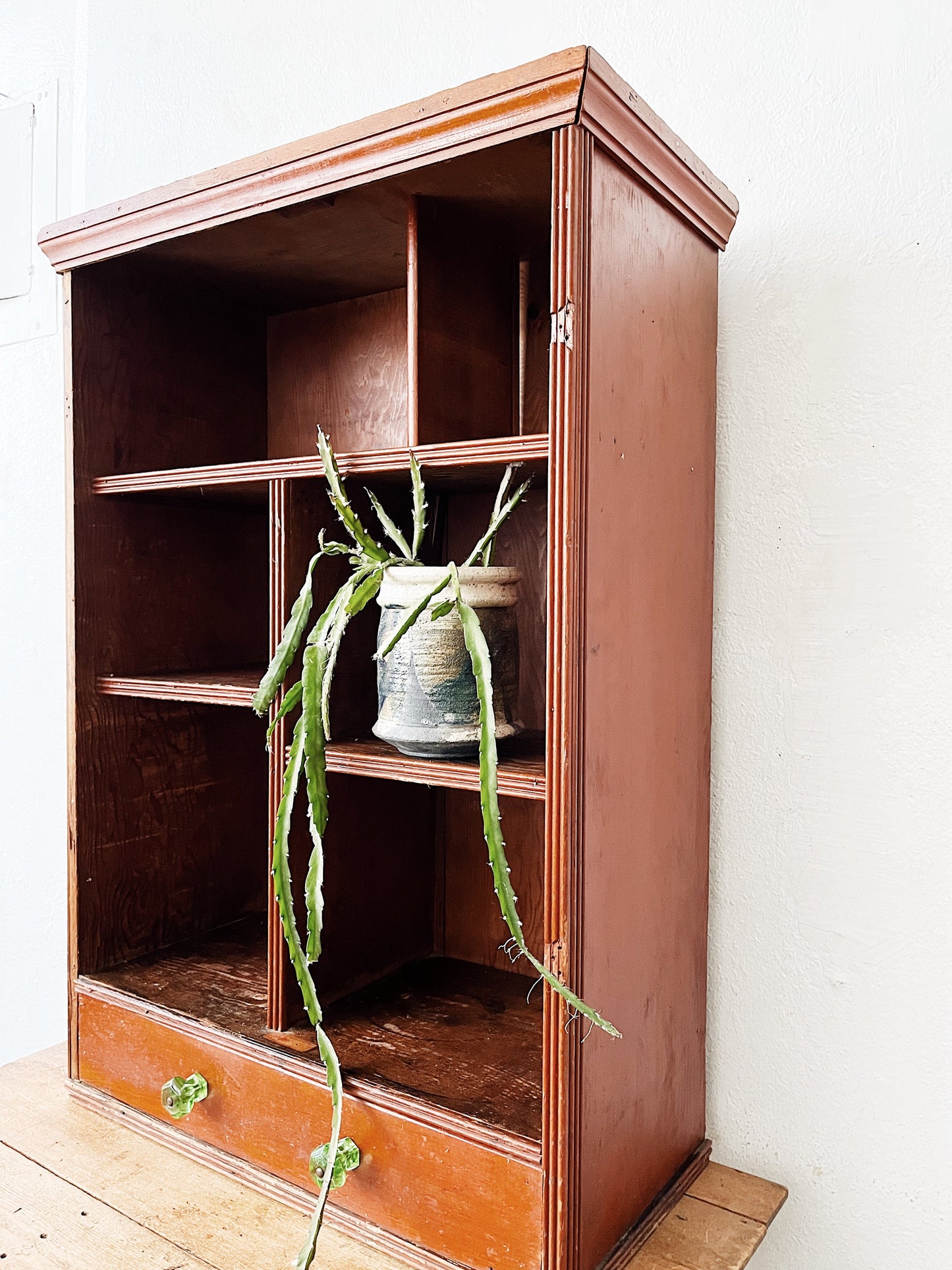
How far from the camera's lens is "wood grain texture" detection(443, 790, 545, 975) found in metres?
1.27

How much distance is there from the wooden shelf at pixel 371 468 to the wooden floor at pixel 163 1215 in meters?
0.75

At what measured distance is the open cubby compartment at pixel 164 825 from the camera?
124cm

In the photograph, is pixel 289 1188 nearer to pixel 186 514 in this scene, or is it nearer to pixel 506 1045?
pixel 506 1045

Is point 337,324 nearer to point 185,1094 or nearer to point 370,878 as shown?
A: point 370,878

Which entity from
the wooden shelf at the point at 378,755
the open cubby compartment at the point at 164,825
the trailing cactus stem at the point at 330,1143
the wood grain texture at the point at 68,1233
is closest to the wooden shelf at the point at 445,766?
the wooden shelf at the point at 378,755

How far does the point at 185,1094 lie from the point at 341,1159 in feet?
0.74

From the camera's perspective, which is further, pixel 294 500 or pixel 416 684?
pixel 294 500

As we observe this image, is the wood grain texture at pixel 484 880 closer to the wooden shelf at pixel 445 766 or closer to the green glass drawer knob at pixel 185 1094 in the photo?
the wooden shelf at pixel 445 766

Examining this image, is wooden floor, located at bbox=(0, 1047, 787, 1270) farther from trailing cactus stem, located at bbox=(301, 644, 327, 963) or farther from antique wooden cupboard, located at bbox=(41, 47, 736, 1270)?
trailing cactus stem, located at bbox=(301, 644, 327, 963)

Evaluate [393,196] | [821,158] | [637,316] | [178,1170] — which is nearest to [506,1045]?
[178,1170]

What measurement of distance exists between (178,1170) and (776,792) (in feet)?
2.57

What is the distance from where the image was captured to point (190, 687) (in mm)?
1141

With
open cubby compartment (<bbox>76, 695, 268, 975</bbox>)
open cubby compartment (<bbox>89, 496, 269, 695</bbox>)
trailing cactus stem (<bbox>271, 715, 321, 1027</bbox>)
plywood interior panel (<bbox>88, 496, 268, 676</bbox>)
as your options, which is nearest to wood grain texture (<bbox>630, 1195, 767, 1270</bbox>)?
trailing cactus stem (<bbox>271, 715, 321, 1027</bbox>)

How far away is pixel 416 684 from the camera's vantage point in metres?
0.94
